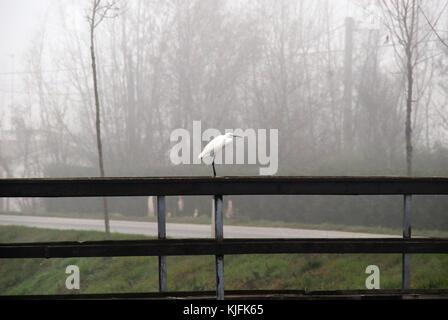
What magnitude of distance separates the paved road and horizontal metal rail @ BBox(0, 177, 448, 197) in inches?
358

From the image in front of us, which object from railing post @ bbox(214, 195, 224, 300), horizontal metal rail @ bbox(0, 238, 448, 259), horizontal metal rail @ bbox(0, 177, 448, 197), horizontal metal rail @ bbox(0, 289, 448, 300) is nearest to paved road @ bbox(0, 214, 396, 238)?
horizontal metal rail @ bbox(0, 289, 448, 300)

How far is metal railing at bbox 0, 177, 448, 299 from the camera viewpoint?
437 cm

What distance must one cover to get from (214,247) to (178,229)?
1164 cm

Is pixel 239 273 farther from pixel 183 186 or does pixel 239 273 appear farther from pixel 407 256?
pixel 183 186

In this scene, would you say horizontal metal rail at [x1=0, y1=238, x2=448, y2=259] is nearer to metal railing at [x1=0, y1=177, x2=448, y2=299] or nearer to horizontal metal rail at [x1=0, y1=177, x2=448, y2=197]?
metal railing at [x1=0, y1=177, x2=448, y2=299]

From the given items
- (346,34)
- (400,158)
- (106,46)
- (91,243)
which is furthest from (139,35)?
(91,243)

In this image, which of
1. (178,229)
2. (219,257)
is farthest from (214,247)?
(178,229)

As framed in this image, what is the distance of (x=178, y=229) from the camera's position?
15805 mm

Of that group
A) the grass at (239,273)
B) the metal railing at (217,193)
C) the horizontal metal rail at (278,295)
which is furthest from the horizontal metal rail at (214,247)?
the grass at (239,273)

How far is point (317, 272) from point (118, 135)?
16738mm

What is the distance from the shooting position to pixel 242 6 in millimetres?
21938

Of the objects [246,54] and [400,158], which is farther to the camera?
[246,54]

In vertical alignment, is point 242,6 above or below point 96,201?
above
